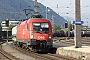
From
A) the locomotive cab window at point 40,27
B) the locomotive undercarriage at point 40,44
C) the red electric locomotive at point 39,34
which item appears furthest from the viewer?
the locomotive cab window at point 40,27

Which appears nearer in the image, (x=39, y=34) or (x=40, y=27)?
(x=39, y=34)

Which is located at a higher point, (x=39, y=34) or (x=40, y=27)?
(x=40, y=27)

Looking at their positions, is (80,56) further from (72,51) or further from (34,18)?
(34,18)

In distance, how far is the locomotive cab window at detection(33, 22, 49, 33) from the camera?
23947mm

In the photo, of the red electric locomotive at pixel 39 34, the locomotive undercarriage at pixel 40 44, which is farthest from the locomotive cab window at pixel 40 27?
the locomotive undercarriage at pixel 40 44

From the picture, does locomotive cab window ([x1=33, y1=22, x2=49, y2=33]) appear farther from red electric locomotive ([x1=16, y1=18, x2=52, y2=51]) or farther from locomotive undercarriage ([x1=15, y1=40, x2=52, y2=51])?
locomotive undercarriage ([x1=15, y1=40, x2=52, y2=51])

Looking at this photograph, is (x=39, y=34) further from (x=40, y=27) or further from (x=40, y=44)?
(x=40, y=44)

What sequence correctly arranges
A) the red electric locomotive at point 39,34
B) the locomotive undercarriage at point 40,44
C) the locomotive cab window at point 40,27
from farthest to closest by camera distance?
the locomotive cab window at point 40,27 < the red electric locomotive at point 39,34 < the locomotive undercarriage at point 40,44

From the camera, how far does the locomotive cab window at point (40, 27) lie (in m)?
23.9

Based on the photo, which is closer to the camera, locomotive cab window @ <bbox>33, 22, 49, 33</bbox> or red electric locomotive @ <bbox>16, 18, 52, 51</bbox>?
red electric locomotive @ <bbox>16, 18, 52, 51</bbox>

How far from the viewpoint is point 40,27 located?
24.1 m

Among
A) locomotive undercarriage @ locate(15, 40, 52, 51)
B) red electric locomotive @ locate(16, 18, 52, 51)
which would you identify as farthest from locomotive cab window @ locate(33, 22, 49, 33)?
locomotive undercarriage @ locate(15, 40, 52, 51)

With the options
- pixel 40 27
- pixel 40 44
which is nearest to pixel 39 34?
pixel 40 27

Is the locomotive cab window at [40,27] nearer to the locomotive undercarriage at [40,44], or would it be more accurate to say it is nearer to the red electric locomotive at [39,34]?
the red electric locomotive at [39,34]
